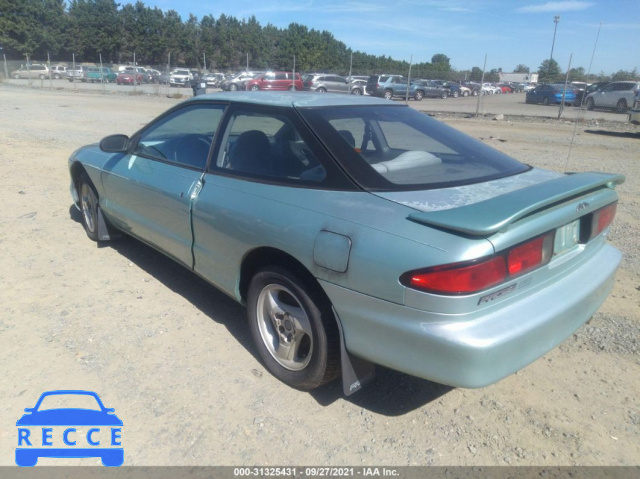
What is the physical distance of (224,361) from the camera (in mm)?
3271

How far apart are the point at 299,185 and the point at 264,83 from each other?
3322cm

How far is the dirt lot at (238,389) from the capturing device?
2537 mm

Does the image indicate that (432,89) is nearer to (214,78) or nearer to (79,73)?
(214,78)

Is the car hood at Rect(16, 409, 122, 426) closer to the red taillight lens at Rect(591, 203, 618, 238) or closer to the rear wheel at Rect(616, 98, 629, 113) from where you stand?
the red taillight lens at Rect(591, 203, 618, 238)

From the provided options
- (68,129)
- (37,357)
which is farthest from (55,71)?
(37,357)

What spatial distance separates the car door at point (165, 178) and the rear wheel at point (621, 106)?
86.7 feet

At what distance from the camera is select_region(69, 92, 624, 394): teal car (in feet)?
7.27

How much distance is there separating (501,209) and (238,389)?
176 cm

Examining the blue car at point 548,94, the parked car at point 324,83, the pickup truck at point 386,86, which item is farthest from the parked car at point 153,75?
the blue car at point 548,94

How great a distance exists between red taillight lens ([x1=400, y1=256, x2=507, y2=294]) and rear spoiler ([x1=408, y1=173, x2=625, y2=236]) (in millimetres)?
145

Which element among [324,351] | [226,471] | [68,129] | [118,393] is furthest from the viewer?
[68,129]

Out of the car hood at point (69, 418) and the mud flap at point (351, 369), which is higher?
the mud flap at point (351, 369)

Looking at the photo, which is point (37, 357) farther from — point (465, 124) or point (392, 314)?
point (465, 124)

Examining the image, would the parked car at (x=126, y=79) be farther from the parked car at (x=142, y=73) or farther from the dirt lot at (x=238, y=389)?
the dirt lot at (x=238, y=389)
